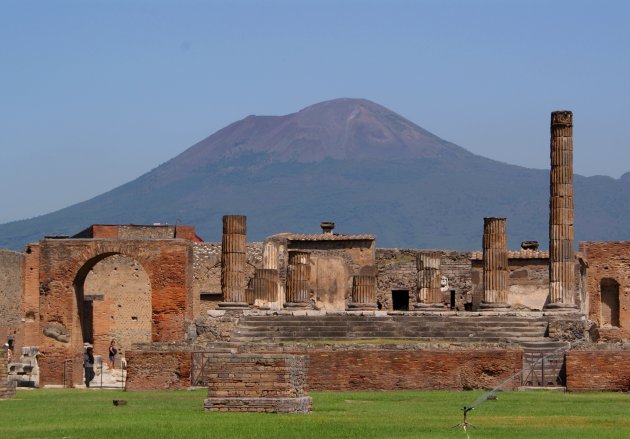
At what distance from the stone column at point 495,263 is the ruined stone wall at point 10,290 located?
43.4 feet

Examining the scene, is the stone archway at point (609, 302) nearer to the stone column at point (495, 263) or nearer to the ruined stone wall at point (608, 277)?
the ruined stone wall at point (608, 277)

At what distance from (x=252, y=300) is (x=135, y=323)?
1193 cm

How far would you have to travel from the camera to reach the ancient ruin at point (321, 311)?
39906mm

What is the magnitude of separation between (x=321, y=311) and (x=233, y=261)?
11.6ft

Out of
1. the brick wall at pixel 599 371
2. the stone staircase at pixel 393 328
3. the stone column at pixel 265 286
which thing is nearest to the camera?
the brick wall at pixel 599 371

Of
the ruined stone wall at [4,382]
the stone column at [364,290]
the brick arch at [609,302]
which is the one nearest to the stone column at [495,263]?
the stone column at [364,290]

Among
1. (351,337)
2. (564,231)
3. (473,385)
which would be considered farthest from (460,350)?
(564,231)

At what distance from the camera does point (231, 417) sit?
1101 inches

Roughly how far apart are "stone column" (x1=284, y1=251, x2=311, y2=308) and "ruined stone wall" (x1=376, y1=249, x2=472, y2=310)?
43.0ft

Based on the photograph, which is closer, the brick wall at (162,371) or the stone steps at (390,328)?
the brick wall at (162,371)

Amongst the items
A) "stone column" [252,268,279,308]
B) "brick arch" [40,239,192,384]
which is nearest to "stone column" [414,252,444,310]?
"stone column" [252,268,279,308]

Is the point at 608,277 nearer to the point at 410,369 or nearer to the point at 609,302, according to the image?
the point at 609,302

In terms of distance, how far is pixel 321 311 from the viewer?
49188 mm

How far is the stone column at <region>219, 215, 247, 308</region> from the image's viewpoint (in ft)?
165
